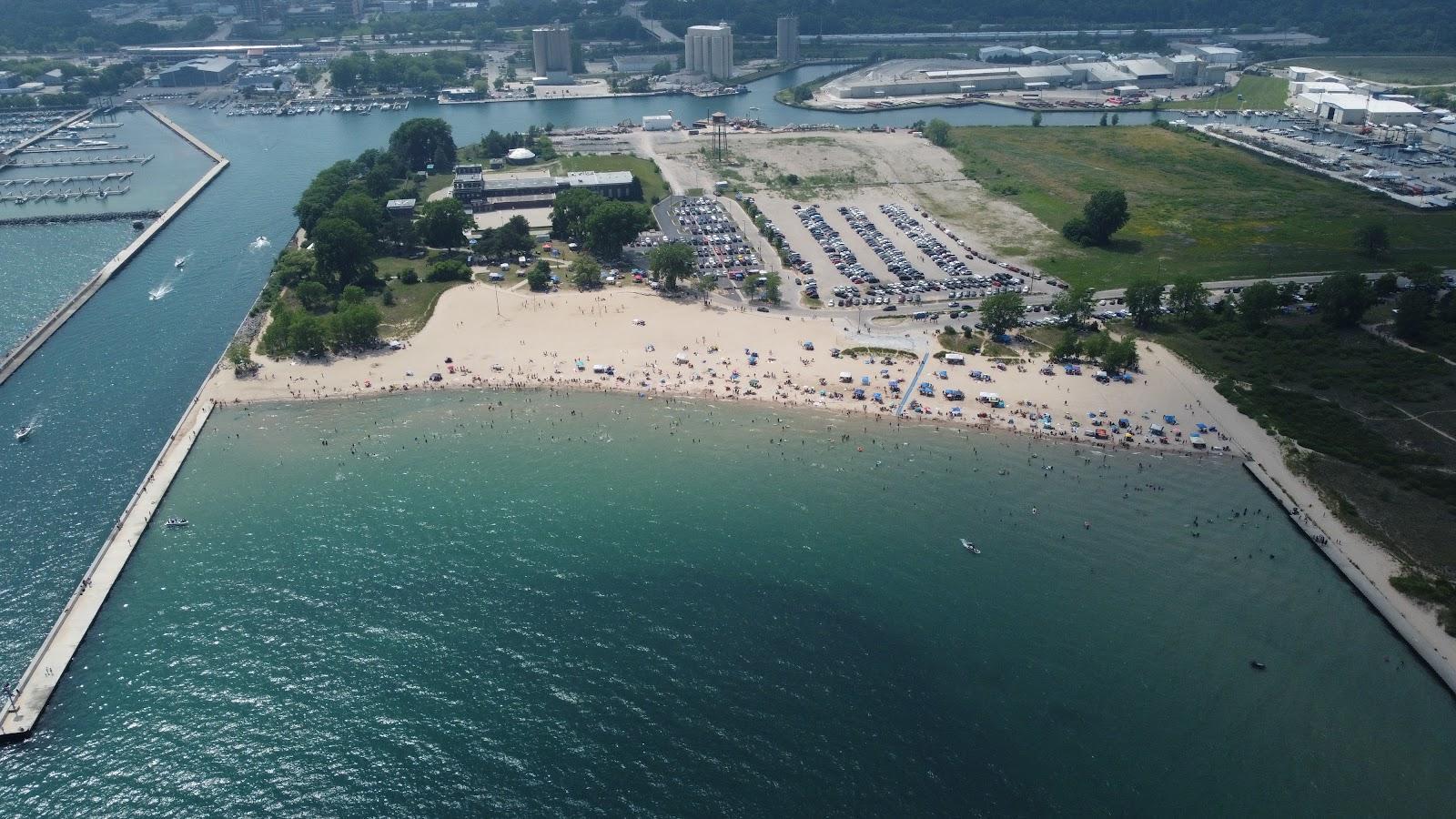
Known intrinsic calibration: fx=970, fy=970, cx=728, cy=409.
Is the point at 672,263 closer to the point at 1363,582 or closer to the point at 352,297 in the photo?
the point at 352,297

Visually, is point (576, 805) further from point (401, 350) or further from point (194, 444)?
point (401, 350)

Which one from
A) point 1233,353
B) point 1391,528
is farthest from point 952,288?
point 1391,528

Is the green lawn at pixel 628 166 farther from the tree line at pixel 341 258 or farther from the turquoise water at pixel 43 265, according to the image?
the turquoise water at pixel 43 265

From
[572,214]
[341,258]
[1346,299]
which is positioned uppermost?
[572,214]

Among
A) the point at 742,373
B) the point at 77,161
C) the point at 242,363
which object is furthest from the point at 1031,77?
the point at 242,363

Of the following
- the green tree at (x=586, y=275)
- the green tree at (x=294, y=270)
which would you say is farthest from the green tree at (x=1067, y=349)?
the green tree at (x=294, y=270)
